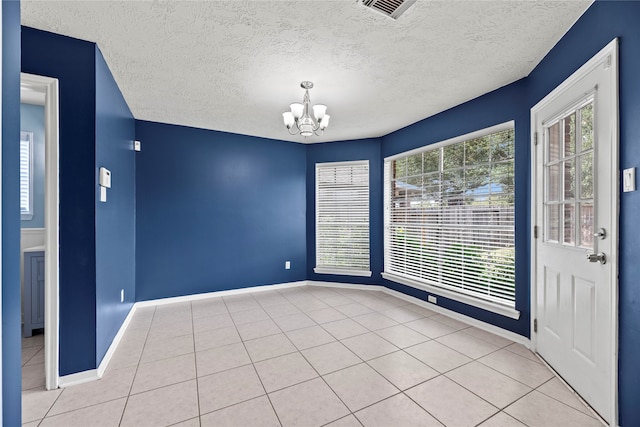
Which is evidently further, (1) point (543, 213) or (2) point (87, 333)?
(1) point (543, 213)

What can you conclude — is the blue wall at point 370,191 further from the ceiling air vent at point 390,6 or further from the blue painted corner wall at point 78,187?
the blue painted corner wall at point 78,187

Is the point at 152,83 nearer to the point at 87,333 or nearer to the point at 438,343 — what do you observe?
the point at 87,333

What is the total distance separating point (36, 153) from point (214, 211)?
211 centimetres

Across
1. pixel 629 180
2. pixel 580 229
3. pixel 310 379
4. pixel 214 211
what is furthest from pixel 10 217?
pixel 214 211

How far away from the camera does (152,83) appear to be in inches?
112

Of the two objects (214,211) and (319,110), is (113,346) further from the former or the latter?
(319,110)

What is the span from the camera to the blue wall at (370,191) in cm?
468

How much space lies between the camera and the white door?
1.66 meters

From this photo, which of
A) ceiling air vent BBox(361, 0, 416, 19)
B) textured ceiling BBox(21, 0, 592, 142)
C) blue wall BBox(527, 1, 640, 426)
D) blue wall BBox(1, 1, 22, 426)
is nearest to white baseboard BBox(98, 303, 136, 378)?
blue wall BBox(1, 1, 22, 426)

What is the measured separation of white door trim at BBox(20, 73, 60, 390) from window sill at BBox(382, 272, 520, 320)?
377cm

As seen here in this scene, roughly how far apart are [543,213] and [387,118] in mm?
2165

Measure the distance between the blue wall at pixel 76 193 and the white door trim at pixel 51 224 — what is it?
1.4 inches

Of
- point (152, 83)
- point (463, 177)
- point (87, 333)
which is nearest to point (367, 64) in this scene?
point (463, 177)

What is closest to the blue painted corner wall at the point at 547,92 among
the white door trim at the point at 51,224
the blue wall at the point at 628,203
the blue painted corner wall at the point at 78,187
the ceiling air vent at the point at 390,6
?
the blue wall at the point at 628,203
